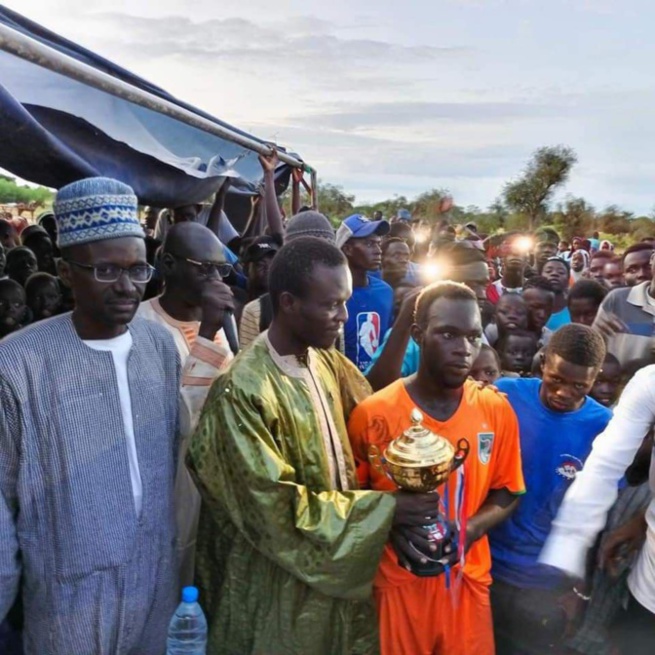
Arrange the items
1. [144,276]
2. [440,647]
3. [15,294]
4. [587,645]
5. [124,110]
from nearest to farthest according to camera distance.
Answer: [144,276], [440,647], [587,645], [124,110], [15,294]

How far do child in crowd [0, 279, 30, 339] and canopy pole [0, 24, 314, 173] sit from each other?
1.68m

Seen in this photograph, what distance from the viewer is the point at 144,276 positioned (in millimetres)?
1845

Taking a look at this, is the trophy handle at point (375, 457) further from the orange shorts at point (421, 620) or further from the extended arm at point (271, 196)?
the extended arm at point (271, 196)

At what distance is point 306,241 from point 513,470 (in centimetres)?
110

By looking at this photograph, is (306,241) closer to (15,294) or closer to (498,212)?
(15,294)

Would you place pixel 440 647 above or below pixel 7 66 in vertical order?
below

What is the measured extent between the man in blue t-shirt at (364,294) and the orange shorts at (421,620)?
189 cm

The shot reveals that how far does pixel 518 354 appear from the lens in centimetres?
384

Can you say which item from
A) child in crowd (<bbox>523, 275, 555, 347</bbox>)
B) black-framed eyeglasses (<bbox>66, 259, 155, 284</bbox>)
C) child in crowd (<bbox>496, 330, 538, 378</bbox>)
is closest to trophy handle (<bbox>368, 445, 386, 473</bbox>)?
black-framed eyeglasses (<bbox>66, 259, 155, 284</bbox>)

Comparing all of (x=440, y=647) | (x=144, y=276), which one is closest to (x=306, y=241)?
(x=144, y=276)

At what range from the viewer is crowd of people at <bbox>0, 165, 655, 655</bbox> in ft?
5.63

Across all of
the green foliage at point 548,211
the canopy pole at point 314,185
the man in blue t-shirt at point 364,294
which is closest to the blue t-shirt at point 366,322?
the man in blue t-shirt at point 364,294

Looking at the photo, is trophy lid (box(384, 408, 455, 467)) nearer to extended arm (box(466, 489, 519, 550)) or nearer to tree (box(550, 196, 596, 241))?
extended arm (box(466, 489, 519, 550))

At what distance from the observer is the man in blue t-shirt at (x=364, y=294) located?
3848mm
